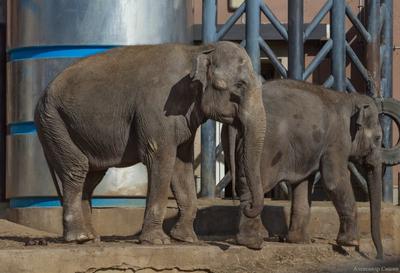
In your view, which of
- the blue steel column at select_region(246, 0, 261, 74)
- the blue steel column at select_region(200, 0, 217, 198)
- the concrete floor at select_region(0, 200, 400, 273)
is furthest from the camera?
the blue steel column at select_region(246, 0, 261, 74)

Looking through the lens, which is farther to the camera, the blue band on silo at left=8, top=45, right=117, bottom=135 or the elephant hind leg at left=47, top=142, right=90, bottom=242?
the blue band on silo at left=8, top=45, right=117, bottom=135

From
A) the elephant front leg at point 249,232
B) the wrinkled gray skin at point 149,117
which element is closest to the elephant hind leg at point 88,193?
the wrinkled gray skin at point 149,117

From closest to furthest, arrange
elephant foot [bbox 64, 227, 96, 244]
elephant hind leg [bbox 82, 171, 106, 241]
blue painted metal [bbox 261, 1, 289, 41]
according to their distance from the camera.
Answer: elephant foot [bbox 64, 227, 96, 244]
elephant hind leg [bbox 82, 171, 106, 241]
blue painted metal [bbox 261, 1, 289, 41]

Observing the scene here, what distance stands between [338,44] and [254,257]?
206 inches

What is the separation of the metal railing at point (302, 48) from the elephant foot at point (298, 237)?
2.96 metres

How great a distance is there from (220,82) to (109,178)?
356 cm

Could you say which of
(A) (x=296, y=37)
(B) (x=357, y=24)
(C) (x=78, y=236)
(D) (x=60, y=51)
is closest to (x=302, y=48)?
(A) (x=296, y=37)

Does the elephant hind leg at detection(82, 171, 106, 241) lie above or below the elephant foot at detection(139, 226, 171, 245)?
above

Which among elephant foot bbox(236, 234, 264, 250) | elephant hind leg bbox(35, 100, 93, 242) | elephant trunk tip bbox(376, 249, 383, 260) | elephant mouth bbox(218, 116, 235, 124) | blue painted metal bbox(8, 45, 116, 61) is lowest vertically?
elephant trunk tip bbox(376, 249, 383, 260)

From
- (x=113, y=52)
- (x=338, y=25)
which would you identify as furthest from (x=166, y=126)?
(x=338, y=25)

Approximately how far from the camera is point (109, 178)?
46.0ft

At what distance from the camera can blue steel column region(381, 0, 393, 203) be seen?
1560 cm

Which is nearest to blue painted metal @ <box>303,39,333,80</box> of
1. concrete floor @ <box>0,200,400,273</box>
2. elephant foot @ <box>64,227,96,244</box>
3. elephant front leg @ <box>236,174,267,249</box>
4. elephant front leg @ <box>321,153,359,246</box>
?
concrete floor @ <box>0,200,400,273</box>

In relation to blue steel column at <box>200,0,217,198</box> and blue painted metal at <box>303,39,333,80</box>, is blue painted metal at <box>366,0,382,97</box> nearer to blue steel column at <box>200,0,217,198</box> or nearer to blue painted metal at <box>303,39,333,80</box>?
blue painted metal at <box>303,39,333,80</box>
